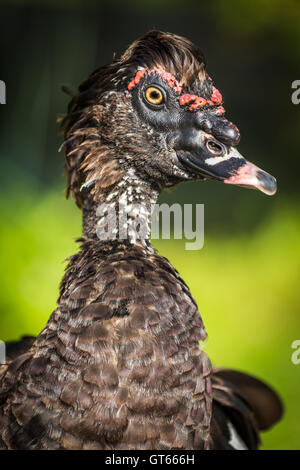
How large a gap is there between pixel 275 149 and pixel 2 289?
214 cm

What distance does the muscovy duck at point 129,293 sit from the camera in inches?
46.0

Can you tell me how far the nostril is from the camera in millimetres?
1327

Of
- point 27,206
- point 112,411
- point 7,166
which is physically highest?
point 7,166

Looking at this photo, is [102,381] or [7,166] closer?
[102,381]

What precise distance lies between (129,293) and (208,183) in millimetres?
2835

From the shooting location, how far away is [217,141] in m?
1.33
